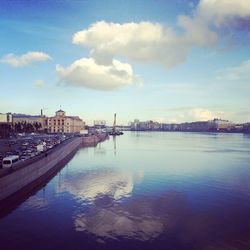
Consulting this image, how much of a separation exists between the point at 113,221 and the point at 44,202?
9.73m

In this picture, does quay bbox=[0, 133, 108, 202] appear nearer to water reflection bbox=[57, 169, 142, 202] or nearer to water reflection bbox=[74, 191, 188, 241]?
water reflection bbox=[57, 169, 142, 202]

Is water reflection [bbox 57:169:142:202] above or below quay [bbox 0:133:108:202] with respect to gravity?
below

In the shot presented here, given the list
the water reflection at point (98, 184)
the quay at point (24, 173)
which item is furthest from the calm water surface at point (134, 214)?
the quay at point (24, 173)

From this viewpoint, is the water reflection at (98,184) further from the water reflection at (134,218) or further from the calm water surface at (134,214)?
the water reflection at (134,218)

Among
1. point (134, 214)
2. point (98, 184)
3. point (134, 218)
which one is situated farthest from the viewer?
point (98, 184)

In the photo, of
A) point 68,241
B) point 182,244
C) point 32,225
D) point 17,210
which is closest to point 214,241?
point 182,244

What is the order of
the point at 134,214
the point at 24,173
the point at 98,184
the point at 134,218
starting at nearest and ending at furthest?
1. the point at 134,218
2. the point at 134,214
3. the point at 24,173
4. the point at 98,184

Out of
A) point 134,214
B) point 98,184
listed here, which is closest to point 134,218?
point 134,214

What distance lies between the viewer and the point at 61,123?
587ft

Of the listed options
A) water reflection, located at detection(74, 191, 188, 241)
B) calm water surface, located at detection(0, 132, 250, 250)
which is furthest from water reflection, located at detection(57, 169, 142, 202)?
water reflection, located at detection(74, 191, 188, 241)

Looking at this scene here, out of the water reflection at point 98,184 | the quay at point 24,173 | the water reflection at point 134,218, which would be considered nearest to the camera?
the water reflection at point 134,218

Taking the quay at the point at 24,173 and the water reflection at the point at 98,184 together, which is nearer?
the quay at the point at 24,173

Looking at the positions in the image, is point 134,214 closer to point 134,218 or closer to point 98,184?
point 134,218

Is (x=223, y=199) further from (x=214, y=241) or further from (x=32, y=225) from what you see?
(x=32, y=225)
